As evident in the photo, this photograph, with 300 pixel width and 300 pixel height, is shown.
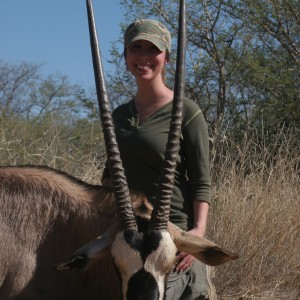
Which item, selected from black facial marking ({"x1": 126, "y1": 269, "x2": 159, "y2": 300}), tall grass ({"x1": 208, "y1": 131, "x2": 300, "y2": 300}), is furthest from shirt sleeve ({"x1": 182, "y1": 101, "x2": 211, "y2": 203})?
tall grass ({"x1": 208, "y1": 131, "x2": 300, "y2": 300})

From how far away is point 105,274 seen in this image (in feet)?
15.4

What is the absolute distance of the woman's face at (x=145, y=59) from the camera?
4918 millimetres

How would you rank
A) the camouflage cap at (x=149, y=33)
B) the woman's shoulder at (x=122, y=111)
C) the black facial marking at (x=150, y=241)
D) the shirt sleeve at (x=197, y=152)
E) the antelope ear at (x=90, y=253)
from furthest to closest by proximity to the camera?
the woman's shoulder at (x=122, y=111), the camouflage cap at (x=149, y=33), the shirt sleeve at (x=197, y=152), the antelope ear at (x=90, y=253), the black facial marking at (x=150, y=241)

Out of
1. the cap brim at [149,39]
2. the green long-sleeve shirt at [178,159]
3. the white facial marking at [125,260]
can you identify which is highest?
the cap brim at [149,39]

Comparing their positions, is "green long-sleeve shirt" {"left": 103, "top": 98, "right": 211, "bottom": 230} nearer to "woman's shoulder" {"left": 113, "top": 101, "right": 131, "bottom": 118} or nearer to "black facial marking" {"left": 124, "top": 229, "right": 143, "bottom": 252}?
"woman's shoulder" {"left": 113, "top": 101, "right": 131, "bottom": 118}

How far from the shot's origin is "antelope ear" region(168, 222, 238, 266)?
433 cm

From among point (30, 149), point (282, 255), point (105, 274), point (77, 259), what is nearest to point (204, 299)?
point (105, 274)

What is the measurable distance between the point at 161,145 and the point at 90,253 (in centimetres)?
96

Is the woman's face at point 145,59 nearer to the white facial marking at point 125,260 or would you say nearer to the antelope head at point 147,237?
the antelope head at point 147,237

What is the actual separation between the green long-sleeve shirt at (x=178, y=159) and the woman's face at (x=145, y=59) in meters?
0.28

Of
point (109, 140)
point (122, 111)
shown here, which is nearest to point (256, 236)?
point (122, 111)

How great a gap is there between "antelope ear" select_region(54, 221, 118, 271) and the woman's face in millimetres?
1237

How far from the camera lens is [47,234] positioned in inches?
186

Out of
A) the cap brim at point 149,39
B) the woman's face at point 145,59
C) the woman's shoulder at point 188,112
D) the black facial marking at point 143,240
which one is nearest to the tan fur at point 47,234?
the black facial marking at point 143,240
